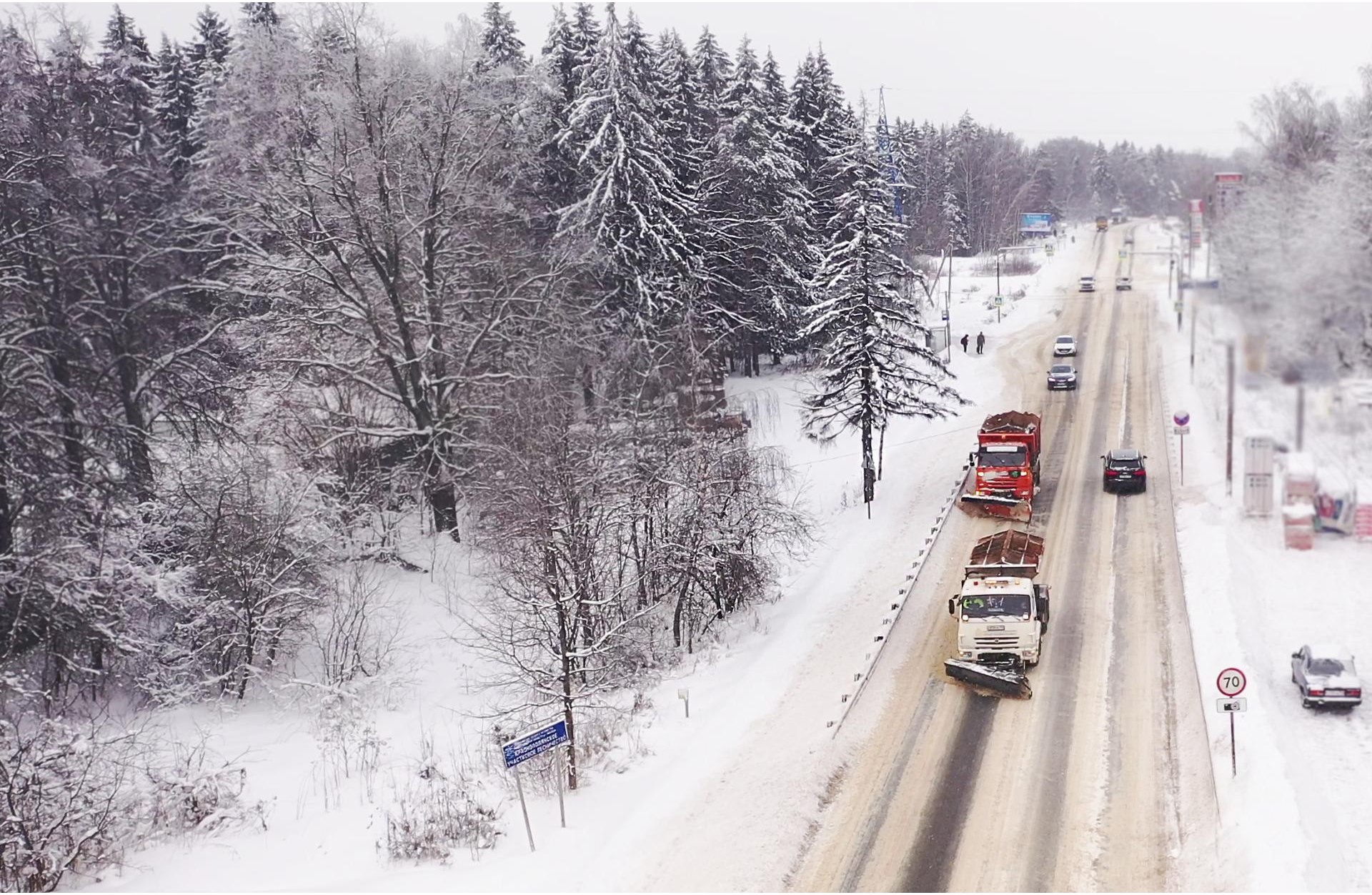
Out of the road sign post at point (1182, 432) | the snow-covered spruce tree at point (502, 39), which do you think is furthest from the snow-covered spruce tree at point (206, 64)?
the road sign post at point (1182, 432)

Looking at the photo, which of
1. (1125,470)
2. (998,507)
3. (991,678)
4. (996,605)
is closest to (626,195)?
(998,507)

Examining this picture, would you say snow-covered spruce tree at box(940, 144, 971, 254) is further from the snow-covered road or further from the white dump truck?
the white dump truck

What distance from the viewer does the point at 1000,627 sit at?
21.6m

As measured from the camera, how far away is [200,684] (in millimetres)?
22672

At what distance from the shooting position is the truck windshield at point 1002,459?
30797 mm

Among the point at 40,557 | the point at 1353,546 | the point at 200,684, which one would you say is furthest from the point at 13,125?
the point at 1353,546

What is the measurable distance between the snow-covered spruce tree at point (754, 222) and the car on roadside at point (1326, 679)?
27350 mm

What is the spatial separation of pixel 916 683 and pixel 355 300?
68.4ft

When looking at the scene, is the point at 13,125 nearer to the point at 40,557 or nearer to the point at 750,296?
the point at 40,557

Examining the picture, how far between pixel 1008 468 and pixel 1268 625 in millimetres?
13280

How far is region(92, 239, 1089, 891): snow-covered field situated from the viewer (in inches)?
540

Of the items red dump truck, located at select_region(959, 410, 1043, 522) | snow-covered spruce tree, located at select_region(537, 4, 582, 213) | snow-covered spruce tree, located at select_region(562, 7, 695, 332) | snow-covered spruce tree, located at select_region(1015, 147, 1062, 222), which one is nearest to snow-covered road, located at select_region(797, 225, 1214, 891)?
snow-covered spruce tree, located at select_region(1015, 147, 1062, 222)

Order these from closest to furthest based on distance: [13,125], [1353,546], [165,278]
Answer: [1353,546]
[13,125]
[165,278]

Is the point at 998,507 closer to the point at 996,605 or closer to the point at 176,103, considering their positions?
the point at 996,605
